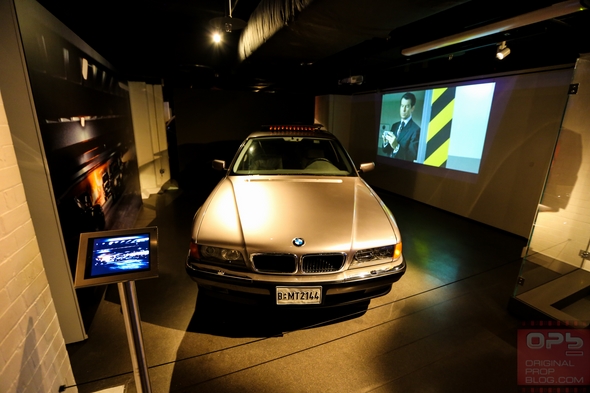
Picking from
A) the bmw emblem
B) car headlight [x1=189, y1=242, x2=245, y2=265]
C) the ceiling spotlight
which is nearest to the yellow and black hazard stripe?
the ceiling spotlight

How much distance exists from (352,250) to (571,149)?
2910 millimetres

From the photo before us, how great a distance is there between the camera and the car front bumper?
1878mm

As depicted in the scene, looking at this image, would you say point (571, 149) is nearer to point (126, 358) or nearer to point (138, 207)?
point (126, 358)

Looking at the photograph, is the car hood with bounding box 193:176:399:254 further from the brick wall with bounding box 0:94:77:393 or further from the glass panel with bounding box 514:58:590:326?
the glass panel with bounding box 514:58:590:326

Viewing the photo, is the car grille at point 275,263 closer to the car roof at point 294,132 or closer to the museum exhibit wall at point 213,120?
the car roof at point 294,132

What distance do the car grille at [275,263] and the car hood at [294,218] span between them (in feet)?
0.19

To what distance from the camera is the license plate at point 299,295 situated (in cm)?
187

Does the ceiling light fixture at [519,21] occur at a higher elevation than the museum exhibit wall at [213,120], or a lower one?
higher

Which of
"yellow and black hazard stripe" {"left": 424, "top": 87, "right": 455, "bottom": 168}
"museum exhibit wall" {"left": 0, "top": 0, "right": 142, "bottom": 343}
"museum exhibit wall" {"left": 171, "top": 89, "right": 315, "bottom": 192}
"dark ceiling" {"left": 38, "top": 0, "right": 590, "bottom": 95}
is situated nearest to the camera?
"museum exhibit wall" {"left": 0, "top": 0, "right": 142, "bottom": 343}

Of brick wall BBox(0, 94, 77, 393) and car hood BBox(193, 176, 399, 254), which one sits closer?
brick wall BBox(0, 94, 77, 393)

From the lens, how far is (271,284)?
186 centimetres

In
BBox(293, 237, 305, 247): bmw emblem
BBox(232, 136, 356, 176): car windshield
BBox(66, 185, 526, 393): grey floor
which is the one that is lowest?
BBox(66, 185, 526, 393): grey floor

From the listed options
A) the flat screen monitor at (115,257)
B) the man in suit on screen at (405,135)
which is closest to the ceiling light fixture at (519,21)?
the man in suit on screen at (405,135)

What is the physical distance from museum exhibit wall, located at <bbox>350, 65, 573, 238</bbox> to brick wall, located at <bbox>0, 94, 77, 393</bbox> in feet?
15.6
